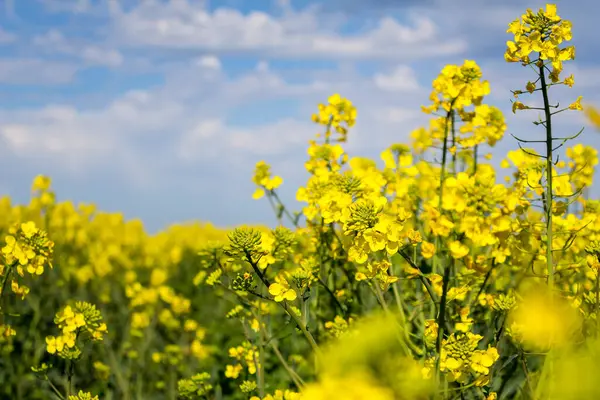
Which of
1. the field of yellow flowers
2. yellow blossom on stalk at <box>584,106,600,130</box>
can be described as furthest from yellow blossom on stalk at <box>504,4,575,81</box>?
yellow blossom on stalk at <box>584,106,600,130</box>

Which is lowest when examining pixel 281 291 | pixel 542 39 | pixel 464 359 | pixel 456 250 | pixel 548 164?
pixel 464 359

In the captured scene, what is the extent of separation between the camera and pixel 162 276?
6.45 metres

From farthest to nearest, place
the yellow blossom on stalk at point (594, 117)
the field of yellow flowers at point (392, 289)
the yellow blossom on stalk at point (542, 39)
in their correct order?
the yellow blossom on stalk at point (542, 39), the field of yellow flowers at point (392, 289), the yellow blossom on stalk at point (594, 117)

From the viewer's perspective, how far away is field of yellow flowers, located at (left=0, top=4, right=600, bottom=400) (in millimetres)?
1818

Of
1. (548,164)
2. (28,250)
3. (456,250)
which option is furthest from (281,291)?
(28,250)

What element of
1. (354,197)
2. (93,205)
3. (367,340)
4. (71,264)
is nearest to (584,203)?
(354,197)

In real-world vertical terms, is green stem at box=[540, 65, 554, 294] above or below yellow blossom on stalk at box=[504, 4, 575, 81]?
below

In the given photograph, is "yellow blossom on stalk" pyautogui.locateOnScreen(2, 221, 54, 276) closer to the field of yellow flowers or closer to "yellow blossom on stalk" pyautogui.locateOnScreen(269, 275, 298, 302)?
the field of yellow flowers

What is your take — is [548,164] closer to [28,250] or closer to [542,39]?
[542,39]

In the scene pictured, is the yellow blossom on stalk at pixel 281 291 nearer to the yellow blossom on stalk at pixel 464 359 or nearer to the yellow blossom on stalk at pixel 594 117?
the yellow blossom on stalk at pixel 464 359

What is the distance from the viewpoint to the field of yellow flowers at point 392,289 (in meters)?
1.82

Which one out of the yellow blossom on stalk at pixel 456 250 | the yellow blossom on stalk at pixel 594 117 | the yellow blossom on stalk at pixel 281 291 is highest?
the yellow blossom on stalk at pixel 594 117

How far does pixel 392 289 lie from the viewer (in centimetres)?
341

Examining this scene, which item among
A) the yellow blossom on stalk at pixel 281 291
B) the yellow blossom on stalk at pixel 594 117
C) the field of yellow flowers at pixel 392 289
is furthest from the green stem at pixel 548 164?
the yellow blossom on stalk at pixel 594 117
